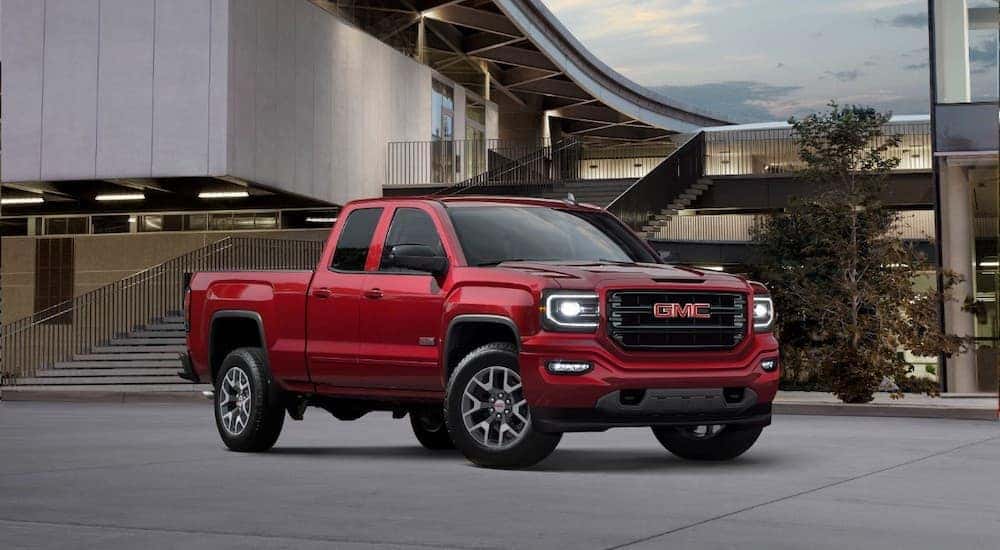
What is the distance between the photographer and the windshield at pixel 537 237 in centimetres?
1171

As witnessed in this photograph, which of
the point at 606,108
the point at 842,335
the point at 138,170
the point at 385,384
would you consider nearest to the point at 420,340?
the point at 385,384

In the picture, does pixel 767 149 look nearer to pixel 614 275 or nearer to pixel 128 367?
pixel 128 367

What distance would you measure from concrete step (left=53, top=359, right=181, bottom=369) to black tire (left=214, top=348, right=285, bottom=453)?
782 inches

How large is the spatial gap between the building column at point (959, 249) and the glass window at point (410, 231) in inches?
743

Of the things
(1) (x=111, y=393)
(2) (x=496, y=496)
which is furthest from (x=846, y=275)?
(2) (x=496, y=496)

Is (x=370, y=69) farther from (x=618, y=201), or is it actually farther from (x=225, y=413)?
(x=225, y=413)

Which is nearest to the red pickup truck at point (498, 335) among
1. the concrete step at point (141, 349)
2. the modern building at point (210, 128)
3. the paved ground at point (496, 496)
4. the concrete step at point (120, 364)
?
the paved ground at point (496, 496)

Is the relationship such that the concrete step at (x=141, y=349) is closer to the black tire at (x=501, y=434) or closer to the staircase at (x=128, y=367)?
the staircase at (x=128, y=367)

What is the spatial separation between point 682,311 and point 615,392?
0.93 metres

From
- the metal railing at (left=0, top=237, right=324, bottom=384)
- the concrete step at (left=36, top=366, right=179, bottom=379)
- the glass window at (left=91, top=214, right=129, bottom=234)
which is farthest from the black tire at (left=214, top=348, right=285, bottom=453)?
the glass window at (left=91, top=214, right=129, bottom=234)

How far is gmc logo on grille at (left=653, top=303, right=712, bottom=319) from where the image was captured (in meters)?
10.7

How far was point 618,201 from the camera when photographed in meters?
31.1

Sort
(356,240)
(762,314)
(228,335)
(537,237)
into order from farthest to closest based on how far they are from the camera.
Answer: (228,335) < (356,240) < (537,237) < (762,314)

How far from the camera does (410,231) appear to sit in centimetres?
1216
